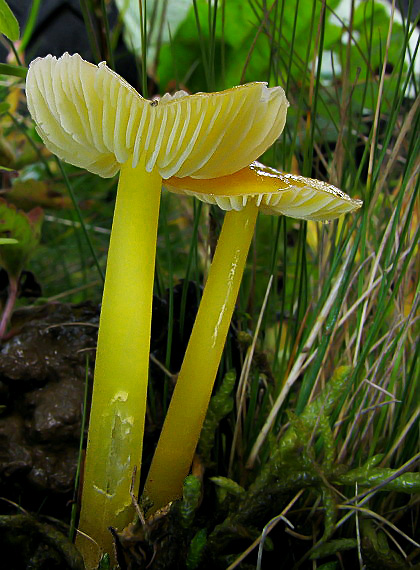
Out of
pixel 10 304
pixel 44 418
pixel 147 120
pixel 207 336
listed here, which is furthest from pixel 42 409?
pixel 147 120

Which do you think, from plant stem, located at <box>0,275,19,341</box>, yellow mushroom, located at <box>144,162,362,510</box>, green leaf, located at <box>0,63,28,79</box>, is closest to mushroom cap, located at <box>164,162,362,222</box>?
yellow mushroom, located at <box>144,162,362,510</box>

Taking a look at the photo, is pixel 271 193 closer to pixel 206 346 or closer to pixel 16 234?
pixel 206 346

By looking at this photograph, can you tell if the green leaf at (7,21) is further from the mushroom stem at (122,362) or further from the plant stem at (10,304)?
the plant stem at (10,304)

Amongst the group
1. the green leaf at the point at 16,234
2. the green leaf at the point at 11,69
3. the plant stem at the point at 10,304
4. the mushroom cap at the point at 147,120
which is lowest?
the plant stem at the point at 10,304

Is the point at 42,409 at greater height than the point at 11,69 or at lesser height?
lesser

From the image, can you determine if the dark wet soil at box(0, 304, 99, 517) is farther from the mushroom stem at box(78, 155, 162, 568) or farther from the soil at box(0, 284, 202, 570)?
the mushroom stem at box(78, 155, 162, 568)

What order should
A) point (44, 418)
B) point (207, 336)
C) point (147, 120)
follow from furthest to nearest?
point (44, 418) → point (207, 336) → point (147, 120)

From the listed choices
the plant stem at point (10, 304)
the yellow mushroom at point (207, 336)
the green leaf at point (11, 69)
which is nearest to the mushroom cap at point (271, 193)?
the yellow mushroom at point (207, 336)

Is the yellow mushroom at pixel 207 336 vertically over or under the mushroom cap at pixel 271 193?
under
